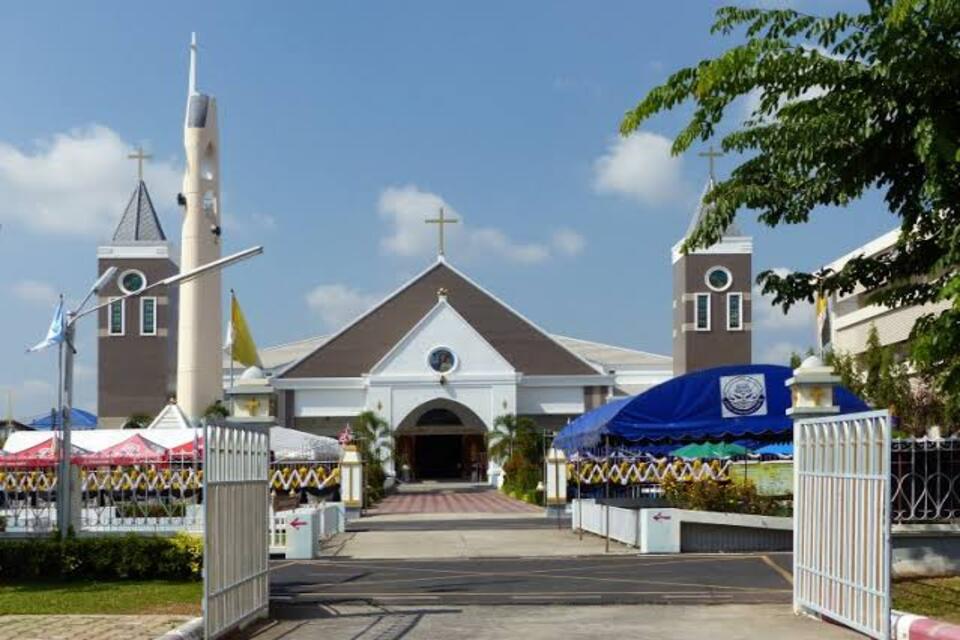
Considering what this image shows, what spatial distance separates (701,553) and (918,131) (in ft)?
33.9

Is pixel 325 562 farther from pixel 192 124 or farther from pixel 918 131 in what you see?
pixel 192 124

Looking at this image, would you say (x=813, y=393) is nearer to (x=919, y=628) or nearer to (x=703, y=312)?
(x=919, y=628)

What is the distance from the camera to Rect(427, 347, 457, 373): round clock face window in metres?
61.6

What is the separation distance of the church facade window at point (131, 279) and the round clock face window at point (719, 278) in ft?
91.7

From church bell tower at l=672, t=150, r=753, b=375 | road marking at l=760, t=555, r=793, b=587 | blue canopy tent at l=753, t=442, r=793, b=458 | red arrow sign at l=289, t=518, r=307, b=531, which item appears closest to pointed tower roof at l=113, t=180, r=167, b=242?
church bell tower at l=672, t=150, r=753, b=375

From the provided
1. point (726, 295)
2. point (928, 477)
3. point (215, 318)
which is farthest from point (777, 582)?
point (726, 295)

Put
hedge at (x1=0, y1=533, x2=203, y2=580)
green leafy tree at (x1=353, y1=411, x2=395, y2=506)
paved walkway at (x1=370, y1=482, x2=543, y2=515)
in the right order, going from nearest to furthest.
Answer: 1. hedge at (x1=0, y1=533, x2=203, y2=580)
2. paved walkway at (x1=370, y1=482, x2=543, y2=515)
3. green leafy tree at (x1=353, y1=411, x2=395, y2=506)

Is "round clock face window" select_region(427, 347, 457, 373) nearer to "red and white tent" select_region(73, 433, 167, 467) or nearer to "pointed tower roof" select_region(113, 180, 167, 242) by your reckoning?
"pointed tower roof" select_region(113, 180, 167, 242)

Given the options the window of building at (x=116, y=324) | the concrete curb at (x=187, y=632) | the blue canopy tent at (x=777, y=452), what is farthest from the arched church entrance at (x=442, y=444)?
the concrete curb at (x=187, y=632)

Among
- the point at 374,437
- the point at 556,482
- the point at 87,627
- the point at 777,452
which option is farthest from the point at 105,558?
the point at 374,437

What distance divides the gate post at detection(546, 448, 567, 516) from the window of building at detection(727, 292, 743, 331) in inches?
1319

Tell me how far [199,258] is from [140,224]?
1094cm

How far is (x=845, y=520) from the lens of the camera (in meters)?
11.2

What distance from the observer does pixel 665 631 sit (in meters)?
11.9
